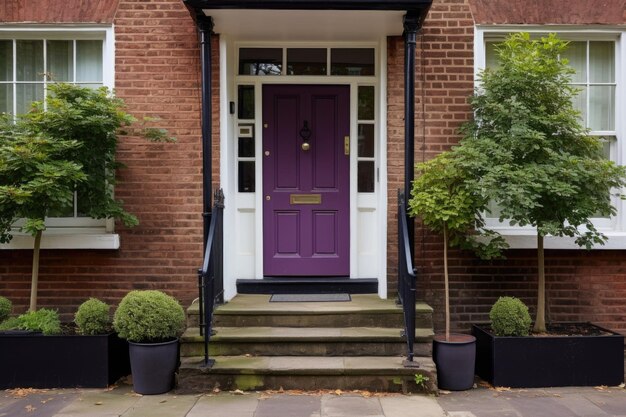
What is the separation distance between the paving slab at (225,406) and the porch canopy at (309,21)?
1.66 m

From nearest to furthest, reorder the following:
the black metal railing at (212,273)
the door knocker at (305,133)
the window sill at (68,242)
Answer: the black metal railing at (212,273)
the window sill at (68,242)
the door knocker at (305,133)

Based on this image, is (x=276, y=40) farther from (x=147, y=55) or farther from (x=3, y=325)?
(x=3, y=325)

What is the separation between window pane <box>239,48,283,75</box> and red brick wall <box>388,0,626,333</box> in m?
1.27

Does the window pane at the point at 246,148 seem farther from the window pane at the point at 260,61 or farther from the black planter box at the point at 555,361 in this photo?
the black planter box at the point at 555,361

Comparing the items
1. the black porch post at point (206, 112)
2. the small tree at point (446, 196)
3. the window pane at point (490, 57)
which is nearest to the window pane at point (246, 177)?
the black porch post at point (206, 112)

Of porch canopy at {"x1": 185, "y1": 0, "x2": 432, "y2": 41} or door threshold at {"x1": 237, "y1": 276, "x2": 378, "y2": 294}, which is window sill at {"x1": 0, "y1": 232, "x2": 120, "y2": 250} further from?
porch canopy at {"x1": 185, "y1": 0, "x2": 432, "y2": 41}

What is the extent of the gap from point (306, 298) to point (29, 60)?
4.01 metres

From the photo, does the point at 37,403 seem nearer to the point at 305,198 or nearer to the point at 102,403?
the point at 102,403

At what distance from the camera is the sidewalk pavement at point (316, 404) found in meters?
4.96

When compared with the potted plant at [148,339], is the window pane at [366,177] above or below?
above

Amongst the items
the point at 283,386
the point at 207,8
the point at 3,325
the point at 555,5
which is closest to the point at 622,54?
the point at 555,5

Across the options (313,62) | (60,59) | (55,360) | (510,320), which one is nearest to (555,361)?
(510,320)

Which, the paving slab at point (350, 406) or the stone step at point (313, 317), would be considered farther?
the stone step at point (313, 317)

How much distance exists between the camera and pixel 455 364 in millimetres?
5602
